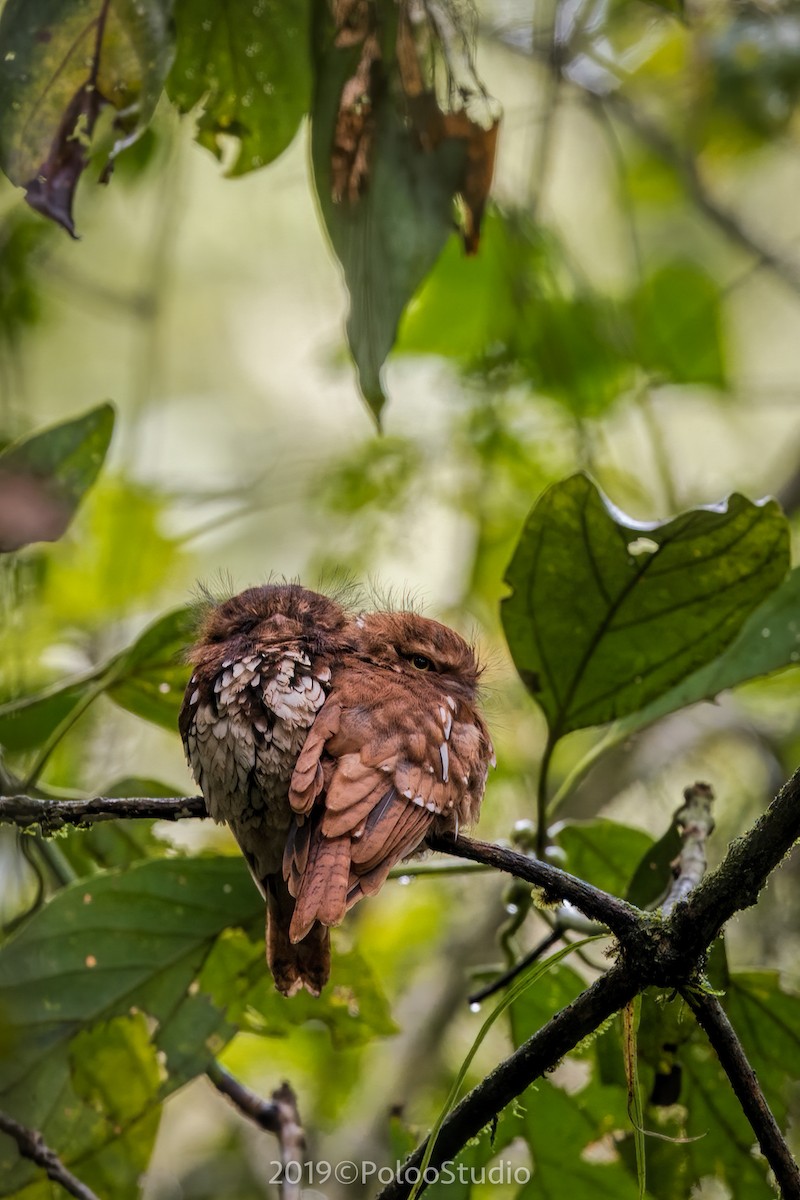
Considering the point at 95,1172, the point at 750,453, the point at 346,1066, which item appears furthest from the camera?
the point at 750,453

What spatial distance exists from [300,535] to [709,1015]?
4135mm

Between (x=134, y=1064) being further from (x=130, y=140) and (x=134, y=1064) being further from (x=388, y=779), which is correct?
(x=130, y=140)

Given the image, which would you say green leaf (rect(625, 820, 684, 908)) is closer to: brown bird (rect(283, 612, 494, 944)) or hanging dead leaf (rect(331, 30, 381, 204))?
brown bird (rect(283, 612, 494, 944))

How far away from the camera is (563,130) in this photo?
4551 mm

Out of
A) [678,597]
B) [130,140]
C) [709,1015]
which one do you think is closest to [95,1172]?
[709,1015]

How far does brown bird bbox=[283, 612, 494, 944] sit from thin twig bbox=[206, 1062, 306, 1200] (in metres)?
0.56

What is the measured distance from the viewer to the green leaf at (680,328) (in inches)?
146

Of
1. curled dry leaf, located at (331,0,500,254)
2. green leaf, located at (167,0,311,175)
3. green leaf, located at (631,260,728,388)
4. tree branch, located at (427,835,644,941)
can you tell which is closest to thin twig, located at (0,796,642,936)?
tree branch, located at (427,835,644,941)

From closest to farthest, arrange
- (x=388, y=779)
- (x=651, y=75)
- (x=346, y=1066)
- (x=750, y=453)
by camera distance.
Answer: (x=388, y=779)
(x=346, y=1066)
(x=651, y=75)
(x=750, y=453)

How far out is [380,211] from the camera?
1.74 m

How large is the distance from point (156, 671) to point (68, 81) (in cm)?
85

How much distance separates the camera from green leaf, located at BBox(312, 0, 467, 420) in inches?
65.6

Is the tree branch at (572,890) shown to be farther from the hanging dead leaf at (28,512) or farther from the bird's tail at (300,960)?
the hanging dead leaf at (28,512)

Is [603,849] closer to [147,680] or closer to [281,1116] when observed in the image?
[281,1116]
